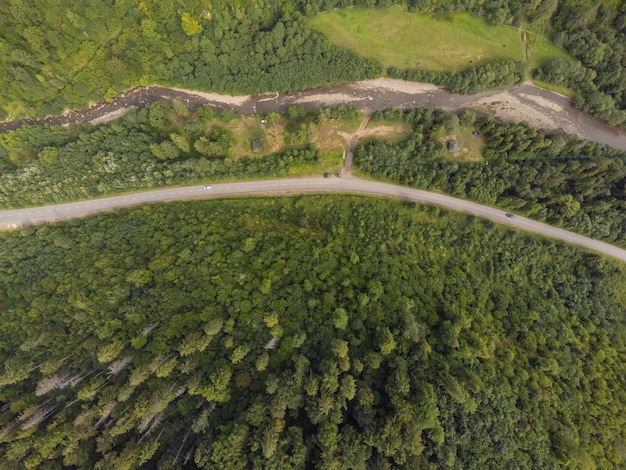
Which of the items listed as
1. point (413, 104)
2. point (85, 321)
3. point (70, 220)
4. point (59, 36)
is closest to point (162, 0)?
point (59, 36)

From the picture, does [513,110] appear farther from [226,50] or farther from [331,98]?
[226,50]

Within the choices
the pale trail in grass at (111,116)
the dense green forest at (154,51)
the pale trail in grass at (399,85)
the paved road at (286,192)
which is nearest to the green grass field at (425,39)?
the pale trail in grass at (399,85)

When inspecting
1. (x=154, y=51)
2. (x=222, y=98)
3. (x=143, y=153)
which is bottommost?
(x=143, y=153)

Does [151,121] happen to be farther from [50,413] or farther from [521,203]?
[521,203]

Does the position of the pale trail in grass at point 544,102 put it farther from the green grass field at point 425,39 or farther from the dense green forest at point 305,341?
the dense green forest at point 305,341

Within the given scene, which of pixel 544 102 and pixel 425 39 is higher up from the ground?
pixel 425 39

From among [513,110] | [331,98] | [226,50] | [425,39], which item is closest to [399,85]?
[425,39]
